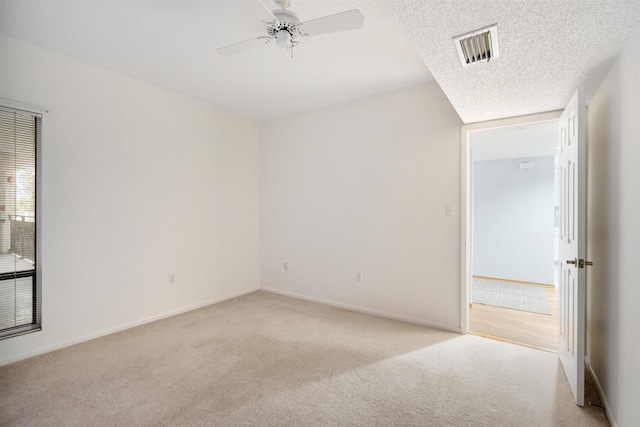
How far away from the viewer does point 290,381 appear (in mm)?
2312

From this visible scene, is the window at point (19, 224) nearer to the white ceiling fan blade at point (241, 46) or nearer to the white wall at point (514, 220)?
the white ceiling fan blade at point (241, 46)

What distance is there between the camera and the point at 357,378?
2.36 meters

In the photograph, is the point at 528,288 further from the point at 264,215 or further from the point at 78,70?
the point at 78,70

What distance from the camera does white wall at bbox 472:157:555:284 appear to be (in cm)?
579

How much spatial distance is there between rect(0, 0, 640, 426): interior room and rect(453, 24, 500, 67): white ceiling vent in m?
0.02

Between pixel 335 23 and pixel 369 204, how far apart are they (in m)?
2.32

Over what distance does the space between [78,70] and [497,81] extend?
3.77m

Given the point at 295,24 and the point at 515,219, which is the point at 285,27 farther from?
the point at 515,219

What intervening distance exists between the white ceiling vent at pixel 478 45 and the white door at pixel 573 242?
2.43ft

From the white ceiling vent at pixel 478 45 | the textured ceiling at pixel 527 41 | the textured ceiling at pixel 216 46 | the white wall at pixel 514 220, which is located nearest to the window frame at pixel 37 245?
the textured ceiling at pixel 216 46

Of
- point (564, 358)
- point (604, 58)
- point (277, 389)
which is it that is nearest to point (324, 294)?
point (277, 389)

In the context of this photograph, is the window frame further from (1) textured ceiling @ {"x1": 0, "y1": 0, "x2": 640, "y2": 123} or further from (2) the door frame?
(2) the door frame

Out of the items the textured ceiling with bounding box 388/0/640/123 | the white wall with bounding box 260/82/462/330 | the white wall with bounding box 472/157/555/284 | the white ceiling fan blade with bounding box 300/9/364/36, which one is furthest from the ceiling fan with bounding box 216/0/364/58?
the white wall with bounding box 472/157/555/284

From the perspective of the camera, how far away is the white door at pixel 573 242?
79.1 inches
